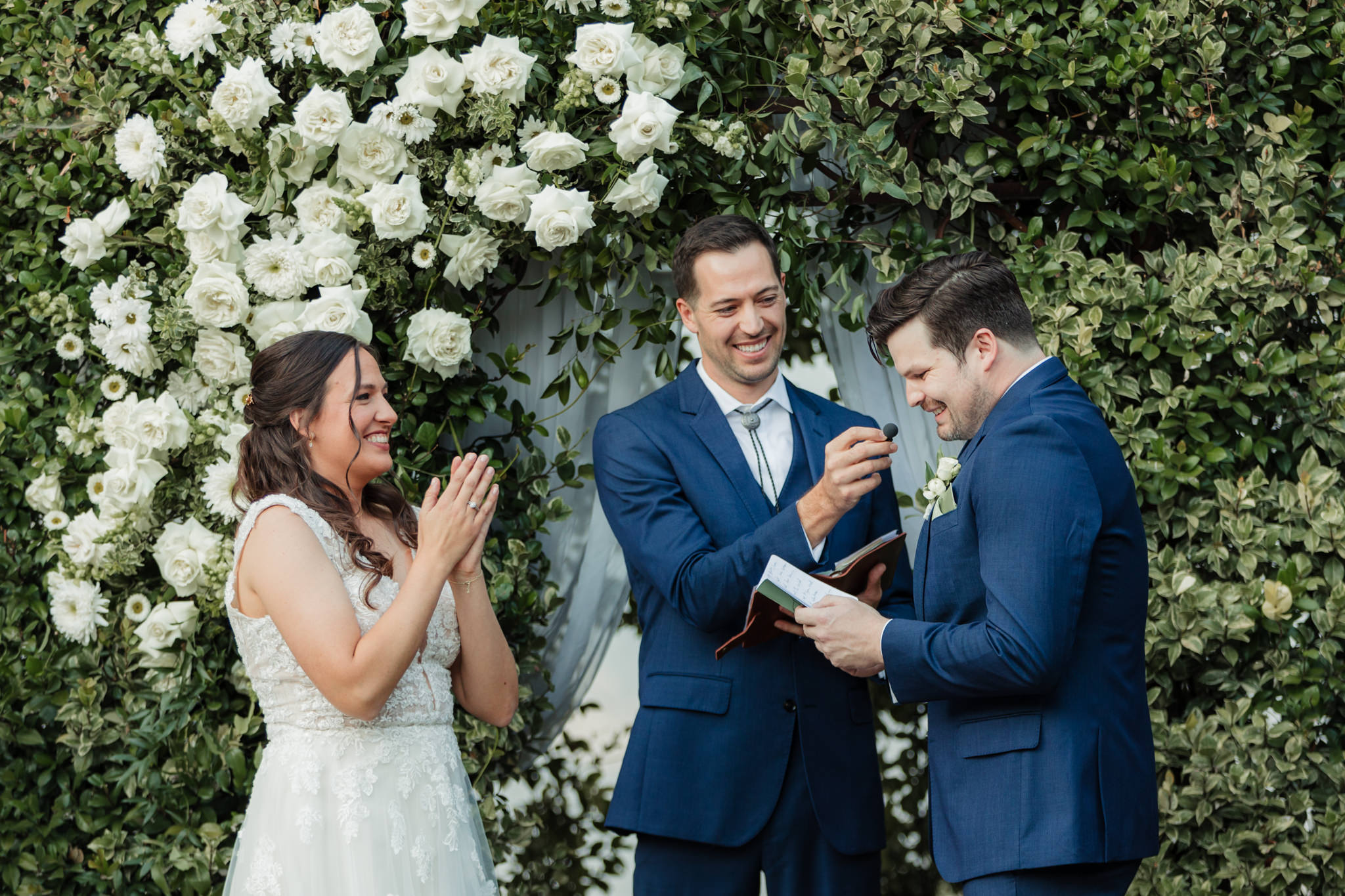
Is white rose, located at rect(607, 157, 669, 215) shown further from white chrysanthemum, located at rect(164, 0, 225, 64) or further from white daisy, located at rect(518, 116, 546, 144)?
white chrysanthemum, located at rect(164, 0, 225, 64)

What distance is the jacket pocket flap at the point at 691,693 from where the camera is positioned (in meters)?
2.64

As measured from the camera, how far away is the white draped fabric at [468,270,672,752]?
12.2ft

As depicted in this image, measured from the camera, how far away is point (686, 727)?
2.65 m

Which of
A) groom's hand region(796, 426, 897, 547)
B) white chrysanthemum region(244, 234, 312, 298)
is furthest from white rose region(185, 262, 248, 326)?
groom's hand region(796, 426, 897, 547)

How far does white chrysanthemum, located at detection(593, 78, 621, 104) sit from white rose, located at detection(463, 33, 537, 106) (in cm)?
18

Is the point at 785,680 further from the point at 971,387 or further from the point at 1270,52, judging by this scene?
the point at 1270,52

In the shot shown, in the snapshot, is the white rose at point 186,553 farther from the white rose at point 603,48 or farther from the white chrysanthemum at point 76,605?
the white rose at point 603,48

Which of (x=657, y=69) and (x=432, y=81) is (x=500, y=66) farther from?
(x=657, y=69)

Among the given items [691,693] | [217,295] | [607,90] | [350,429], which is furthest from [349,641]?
[607,90]

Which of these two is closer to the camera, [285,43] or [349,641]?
[349,641]

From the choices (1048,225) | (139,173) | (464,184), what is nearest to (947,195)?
(1048,225)

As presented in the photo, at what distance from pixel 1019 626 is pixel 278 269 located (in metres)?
2.13

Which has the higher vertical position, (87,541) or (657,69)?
(657,69)

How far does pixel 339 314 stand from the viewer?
3006 millimetres
